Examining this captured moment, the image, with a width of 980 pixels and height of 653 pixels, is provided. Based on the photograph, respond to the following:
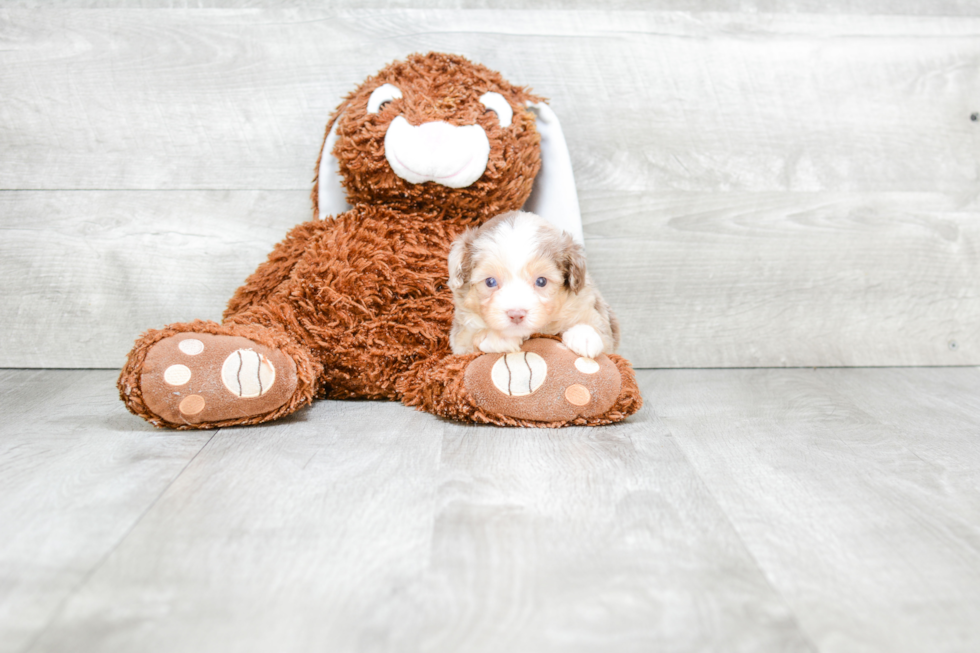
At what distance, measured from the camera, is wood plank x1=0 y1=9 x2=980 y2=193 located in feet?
4.45

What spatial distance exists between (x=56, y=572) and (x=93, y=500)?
0.15m

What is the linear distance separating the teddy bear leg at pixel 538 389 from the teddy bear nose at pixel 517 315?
0.06 meters

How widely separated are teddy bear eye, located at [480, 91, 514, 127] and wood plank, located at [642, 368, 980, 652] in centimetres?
49

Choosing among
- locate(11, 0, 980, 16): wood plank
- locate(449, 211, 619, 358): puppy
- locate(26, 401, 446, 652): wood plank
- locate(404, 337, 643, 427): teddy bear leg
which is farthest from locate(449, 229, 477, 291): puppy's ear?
locate(11, 0, 980, 16): wood plank

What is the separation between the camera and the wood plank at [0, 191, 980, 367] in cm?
139

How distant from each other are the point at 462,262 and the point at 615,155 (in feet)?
1.76

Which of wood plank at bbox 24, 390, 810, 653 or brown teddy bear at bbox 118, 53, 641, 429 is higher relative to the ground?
brown teddy bear at bbox 118, 53, 641, 429

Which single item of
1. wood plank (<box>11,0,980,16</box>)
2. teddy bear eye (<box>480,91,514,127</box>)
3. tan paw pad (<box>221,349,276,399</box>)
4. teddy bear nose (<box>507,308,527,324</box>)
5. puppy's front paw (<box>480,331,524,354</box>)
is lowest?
tan paw pad (<box>221,349,276,399</box>)

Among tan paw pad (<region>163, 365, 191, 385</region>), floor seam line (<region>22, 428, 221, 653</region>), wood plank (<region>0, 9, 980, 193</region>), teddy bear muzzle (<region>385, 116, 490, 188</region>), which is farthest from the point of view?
wood plank (<region>0, 9, 980, 193</region>)

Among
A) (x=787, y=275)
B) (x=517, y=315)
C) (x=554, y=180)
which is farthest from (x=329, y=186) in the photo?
(x=787, y=275)

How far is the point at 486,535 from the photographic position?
2.29ft

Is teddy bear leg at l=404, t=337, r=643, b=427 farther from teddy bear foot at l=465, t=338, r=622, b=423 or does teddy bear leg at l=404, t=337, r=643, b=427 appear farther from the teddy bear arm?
the teddy bear arm

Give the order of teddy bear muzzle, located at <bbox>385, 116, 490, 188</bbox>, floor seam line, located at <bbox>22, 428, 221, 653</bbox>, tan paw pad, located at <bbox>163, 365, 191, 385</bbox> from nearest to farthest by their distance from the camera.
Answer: floor seam line, located at <bbox>22, 428, 221, 653</bbox> → tan paw pad, located at <bbox>163, 365, 191, 385</bbox> → teddy bear muzzle, located at <bbox>385, 116, 490, 188</bbox>

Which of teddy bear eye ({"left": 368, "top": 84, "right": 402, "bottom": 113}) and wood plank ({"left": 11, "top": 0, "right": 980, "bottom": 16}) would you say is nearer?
teddy bear eye ({"left": 368, "top": 84, "right": 402, "bottom": 113})
